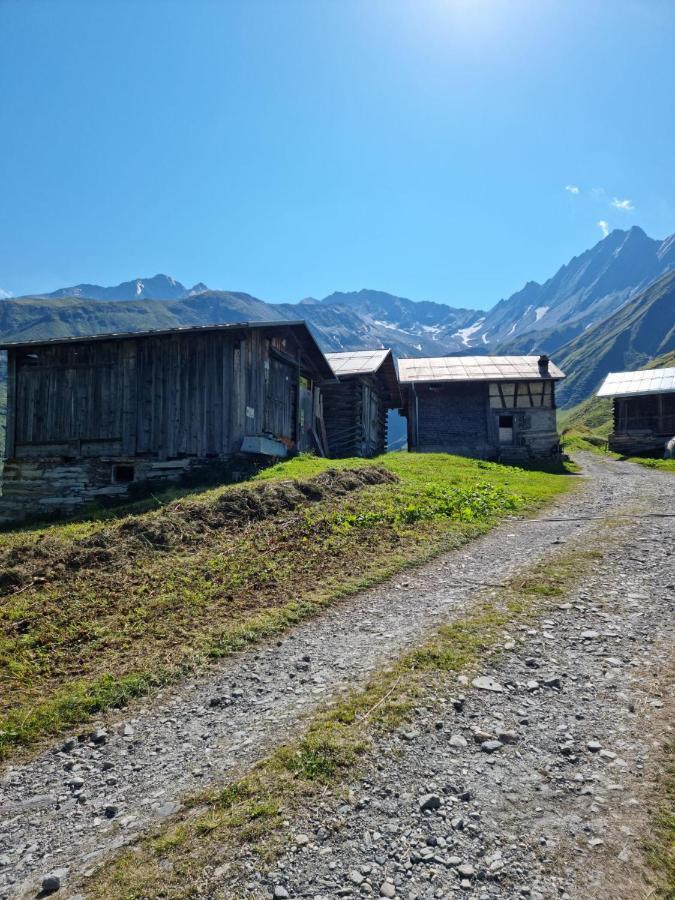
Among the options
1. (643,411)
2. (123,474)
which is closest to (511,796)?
(123,474)

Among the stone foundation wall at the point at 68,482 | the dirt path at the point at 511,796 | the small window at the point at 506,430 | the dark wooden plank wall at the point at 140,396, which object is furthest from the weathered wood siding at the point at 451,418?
the dirt path at the point at 511,796

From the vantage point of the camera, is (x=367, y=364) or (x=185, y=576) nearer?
(x=185, y=576)

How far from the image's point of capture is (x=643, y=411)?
37.8m

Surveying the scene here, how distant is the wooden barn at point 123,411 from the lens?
1920 cm

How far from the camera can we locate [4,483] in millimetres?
20016

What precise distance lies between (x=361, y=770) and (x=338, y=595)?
452 centimetres

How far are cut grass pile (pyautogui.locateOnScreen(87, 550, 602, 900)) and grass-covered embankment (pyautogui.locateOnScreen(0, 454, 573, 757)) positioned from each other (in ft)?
7.28

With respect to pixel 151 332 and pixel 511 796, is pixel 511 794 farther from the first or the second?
pixel 151 332

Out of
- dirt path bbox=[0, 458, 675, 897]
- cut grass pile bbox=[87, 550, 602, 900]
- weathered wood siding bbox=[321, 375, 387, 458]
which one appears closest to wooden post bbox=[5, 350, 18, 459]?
weathered wood siding bbox=[321, 375, 387, 458]

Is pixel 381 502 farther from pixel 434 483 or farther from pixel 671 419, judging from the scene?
pixel 671 419

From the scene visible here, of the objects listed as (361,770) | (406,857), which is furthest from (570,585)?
(406,857)

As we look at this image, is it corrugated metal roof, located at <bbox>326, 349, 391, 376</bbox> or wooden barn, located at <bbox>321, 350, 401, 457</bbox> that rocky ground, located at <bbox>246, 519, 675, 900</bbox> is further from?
corrugated metal roof, located at <bbox>326, 349, 391, 376</bbox>

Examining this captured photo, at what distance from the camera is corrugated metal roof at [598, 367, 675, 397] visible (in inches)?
1451

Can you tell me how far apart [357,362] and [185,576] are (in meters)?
23.6
